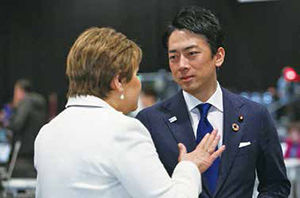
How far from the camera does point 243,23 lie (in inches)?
176

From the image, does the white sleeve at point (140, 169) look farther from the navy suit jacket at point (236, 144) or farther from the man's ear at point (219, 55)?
the man's ear at point (219, 55)

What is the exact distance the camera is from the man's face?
7.03ft

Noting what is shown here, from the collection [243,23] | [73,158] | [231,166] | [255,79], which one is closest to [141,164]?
[73,158]

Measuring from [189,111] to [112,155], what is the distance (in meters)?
0.64

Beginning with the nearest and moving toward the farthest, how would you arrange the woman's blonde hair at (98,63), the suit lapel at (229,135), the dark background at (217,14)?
the woman's blonde hair at (98,63) < the suit lapel at (229,135) < the dark background at (217,14)

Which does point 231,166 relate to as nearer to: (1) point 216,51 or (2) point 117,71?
(1) point 216,51

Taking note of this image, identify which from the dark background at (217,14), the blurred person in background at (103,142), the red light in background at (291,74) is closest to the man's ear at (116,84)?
the blurred person in background at (103,142)

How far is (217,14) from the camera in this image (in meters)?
4.23

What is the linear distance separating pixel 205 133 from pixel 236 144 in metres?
0.12

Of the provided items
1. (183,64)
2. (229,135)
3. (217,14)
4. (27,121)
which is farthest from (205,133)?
(27,121)

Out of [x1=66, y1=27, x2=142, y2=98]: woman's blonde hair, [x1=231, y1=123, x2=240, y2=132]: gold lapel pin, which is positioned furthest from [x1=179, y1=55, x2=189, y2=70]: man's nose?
[x1=66, y1=27, x2=142, y2=98]: woman's blonde hair

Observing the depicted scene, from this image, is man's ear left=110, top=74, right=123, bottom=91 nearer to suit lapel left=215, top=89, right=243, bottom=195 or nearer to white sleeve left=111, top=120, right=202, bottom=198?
white sleeve left=111, top=120, right=202, bottom=198

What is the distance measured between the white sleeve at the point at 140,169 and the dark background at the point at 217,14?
A: 2546 mm

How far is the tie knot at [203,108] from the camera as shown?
2166mm
